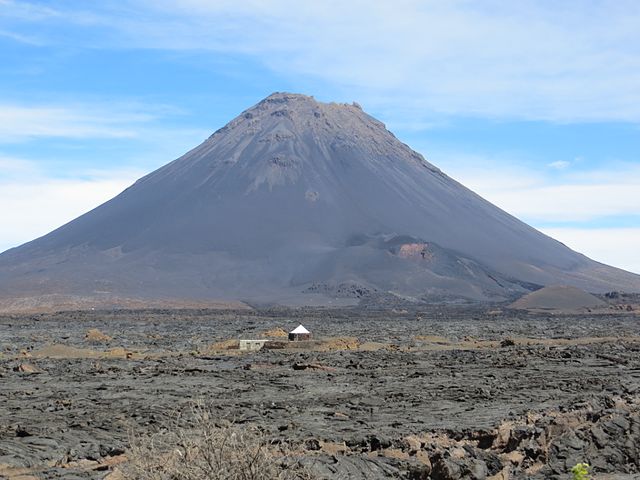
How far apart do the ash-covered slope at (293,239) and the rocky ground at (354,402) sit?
8140 centimetres

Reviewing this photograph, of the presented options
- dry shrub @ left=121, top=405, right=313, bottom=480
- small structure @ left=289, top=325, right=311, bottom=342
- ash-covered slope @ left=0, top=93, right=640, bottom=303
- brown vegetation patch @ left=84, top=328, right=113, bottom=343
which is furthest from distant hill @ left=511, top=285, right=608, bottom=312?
dry shrub @ left=121, top=405, right=313, bottom=480

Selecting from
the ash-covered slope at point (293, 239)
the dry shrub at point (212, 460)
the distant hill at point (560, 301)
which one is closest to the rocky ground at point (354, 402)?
the dry shrub at point (212, 460)

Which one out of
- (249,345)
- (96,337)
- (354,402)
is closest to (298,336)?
(249,345)

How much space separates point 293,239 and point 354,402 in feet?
450

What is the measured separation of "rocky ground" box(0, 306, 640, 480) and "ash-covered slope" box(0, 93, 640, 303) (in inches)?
3205

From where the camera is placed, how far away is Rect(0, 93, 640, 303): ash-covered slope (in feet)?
433

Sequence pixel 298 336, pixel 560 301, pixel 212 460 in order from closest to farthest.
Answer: pixel 212 460
pixel 298 336
pixel 560 301

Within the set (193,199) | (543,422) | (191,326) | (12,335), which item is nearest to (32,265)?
(193,199)

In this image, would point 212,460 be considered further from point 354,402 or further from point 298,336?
point 298,336

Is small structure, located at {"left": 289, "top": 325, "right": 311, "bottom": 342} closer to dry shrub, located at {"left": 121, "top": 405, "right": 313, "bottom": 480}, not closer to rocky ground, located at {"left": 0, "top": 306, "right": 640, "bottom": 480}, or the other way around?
rocky ground, located at {"left": 0, "top": 306, "right": 640, "bottom": 480}

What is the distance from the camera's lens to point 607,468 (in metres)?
13.1

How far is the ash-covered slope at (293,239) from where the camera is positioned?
132 meters

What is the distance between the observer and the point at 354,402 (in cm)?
2112

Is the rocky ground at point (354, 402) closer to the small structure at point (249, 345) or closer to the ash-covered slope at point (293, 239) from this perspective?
the small structure at point (249, 345)
